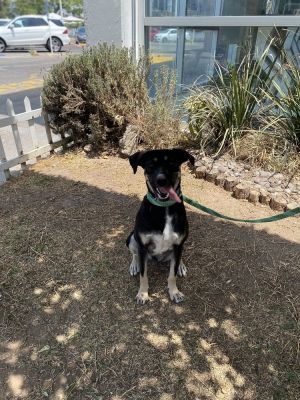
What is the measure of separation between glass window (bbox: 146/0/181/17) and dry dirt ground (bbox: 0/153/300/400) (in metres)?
4.08

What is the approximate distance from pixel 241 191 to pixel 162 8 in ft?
13.6

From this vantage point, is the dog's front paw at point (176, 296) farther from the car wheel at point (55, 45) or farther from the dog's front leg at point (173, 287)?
the car wheel at point (55, 45)

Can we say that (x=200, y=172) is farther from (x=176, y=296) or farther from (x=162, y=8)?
(x=162, y=8)

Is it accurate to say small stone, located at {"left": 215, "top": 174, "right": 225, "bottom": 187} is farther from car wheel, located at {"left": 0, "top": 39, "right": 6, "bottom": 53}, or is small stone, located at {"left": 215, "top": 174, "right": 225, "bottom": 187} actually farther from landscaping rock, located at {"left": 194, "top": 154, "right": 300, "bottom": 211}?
car wheel, located at {"left": 0, "top": 39, "right": 6, "bottom": 53}

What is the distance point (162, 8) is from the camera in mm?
6168

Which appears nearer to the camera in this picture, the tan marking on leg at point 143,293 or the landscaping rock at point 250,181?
the tan marking on leg at point 143,293

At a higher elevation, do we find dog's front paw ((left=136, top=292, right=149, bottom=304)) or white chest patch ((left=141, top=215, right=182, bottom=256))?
white chest patch ((left=141, top=215, right=182, bottom=256))

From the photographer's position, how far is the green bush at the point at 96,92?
5.25m

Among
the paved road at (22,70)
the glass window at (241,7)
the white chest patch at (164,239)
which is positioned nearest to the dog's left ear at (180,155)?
the white chest patch at (164,239)

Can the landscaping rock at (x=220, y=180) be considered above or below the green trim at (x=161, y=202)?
below

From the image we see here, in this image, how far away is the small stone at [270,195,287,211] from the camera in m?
3.95

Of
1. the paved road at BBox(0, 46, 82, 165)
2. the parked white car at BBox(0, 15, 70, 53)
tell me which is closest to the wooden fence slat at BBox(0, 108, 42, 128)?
the paved road at BBox(0, 46, 82, 165)

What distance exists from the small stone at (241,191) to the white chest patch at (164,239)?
200 cm

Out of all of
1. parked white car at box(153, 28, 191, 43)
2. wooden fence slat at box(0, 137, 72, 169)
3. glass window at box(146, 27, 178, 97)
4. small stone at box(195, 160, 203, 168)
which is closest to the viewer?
small stone at box(195, 160, 203, 168)
